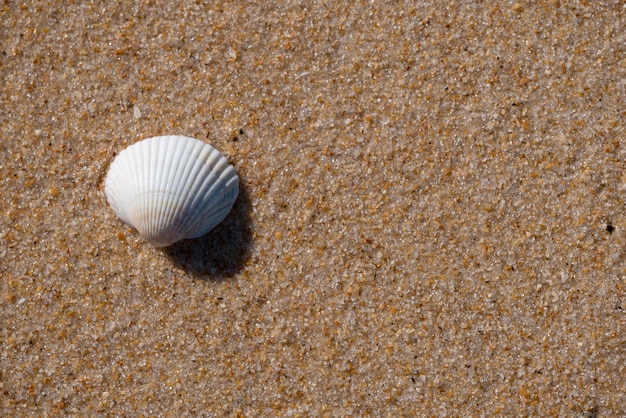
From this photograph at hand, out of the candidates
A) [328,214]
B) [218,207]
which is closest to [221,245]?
[218,207]

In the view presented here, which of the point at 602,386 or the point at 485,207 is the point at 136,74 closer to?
the point at 485,207

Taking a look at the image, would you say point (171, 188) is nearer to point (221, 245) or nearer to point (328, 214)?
point (221, 245)

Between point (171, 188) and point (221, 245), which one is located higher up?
point (171, 188)

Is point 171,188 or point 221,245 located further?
point 221,245

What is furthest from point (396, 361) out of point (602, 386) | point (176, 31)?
point (176, 31)

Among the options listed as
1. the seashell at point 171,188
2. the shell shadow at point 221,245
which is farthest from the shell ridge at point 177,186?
the shell shadow at point 221,245

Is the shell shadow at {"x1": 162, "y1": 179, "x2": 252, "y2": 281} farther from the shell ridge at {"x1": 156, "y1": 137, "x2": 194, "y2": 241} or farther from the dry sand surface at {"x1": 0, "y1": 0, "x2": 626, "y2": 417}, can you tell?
the shell ridge at {"x1": 156, "y1": 137, "x2": 194, "y2": 241}

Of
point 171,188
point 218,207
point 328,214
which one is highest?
point 171,188
